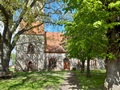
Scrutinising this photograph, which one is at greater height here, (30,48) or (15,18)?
(15,18)

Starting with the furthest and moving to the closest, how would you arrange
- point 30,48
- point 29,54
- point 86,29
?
1. point 30,48
2. point 29,54
3. point 86,29

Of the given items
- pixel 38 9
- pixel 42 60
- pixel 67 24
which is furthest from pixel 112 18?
pixel 42 60

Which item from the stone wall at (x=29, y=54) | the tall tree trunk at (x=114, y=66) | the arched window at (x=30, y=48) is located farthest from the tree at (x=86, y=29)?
the arched window at (x=30, y=48)

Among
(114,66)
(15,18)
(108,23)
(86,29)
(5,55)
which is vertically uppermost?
(15,18)

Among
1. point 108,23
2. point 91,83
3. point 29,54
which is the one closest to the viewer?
point 108,23

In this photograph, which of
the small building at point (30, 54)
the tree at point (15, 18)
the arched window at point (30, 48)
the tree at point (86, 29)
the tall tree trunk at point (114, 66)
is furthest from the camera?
the arched window at point (30, 48)

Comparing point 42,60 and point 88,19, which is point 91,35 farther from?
point 42,60

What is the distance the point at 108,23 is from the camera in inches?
401

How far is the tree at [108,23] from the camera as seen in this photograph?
31.7ft

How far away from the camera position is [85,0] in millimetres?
9562

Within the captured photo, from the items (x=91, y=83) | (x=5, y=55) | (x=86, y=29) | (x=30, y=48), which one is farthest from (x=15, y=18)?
(x=30, y=48)

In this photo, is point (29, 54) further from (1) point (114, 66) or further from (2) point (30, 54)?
(1) point (114, 66)

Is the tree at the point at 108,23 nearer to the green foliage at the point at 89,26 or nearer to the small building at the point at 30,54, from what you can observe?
the green foliage at the point at 89,26

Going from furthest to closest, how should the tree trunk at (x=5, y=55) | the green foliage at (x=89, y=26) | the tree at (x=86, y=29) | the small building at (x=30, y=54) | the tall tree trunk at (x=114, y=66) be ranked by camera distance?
the small building at (x=30, y=54) → the tree trunk at (x=5, y=55) → the tall tree trunk at (x=114, y=66) → the tree at (x=86, y=29) → the green foliage at (x=89, y=26)
